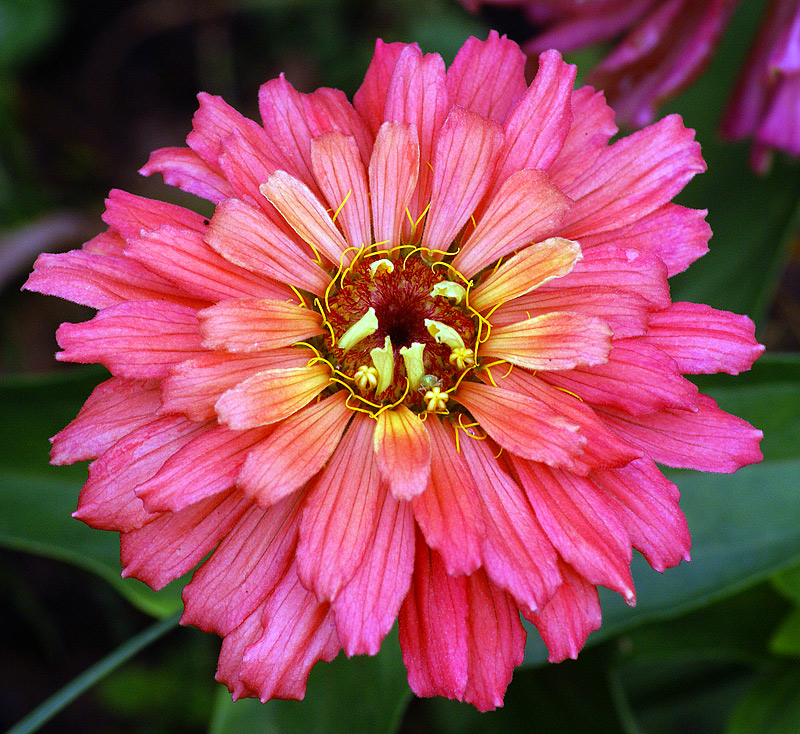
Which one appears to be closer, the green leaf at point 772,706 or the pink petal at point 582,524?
the pink petal at point 582,524

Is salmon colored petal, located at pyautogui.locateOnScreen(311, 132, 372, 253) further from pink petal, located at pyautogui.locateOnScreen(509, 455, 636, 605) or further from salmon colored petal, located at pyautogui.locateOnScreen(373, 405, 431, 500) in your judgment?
pink petal, located at pyautogui.locateOnScreen(509, 455, 636, 605)

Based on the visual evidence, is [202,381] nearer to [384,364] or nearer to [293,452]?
[293,452]

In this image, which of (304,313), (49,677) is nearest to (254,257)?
(304,313)

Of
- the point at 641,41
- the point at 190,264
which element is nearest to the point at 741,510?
the point at 641,41

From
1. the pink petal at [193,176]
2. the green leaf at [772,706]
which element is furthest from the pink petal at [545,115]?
the green leaf at [772,706]

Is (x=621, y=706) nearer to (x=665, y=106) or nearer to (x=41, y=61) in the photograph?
(x=665, y=106)

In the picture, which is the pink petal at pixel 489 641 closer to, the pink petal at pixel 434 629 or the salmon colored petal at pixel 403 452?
the pink petal at pixel 434 629
